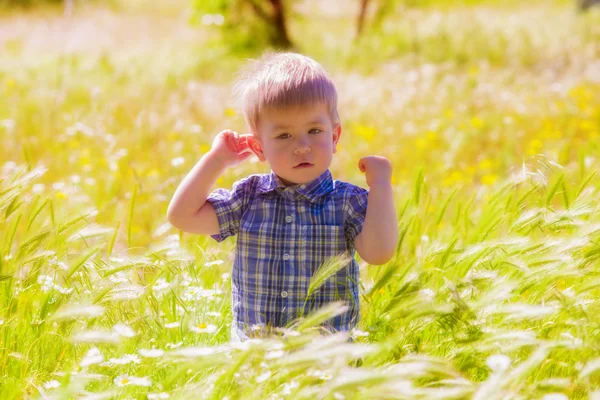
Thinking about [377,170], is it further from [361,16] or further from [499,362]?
[361,16]

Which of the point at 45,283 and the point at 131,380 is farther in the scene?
the point at 45,283

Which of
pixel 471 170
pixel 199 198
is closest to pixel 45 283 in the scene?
pixel 199 198

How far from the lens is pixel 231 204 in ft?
7.16

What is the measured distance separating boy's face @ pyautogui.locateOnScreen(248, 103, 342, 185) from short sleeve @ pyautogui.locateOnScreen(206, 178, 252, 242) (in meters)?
0.16

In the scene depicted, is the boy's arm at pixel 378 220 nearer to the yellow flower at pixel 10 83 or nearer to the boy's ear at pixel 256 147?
the boy's ear at pixel 256 147

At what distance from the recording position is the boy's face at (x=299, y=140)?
2.04m

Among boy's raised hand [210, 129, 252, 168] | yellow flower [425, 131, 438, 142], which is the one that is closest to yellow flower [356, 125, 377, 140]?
yellow flower [425, 131, 438, 142]

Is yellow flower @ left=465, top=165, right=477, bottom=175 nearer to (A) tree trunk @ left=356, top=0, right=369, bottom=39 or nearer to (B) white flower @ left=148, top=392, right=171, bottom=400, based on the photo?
(B) white flower @ left=148, top=392, right=171, bottom=400

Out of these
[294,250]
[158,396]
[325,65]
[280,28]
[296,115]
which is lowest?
[158,396]

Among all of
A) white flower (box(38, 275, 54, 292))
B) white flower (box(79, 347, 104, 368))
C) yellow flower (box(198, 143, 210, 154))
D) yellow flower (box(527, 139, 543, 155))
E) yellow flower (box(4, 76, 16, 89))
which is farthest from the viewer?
yellow flower (box(4, 76, 16, 89))

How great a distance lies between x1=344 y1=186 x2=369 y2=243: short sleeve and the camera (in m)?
2.09

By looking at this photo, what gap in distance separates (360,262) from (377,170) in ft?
2.31

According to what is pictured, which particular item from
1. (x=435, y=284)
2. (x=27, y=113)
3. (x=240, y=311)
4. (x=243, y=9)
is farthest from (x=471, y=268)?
(x=243, y=9)

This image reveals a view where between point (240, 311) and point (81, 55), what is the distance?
8155 mm
